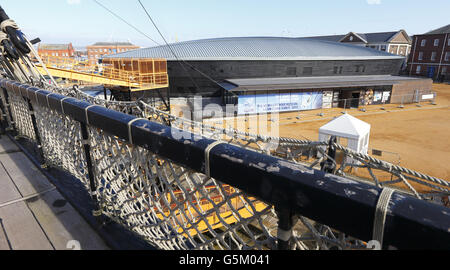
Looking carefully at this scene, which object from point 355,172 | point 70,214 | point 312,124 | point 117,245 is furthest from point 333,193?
point 312,124

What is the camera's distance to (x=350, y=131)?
42.4 ft

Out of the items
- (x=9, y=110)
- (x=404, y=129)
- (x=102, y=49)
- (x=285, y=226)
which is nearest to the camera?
(x=285, y=226)

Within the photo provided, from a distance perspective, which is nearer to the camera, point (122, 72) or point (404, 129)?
point (122, 72)

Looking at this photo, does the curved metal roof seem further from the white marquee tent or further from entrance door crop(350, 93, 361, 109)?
the white marquee tent

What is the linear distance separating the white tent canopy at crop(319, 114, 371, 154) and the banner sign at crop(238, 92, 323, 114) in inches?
485

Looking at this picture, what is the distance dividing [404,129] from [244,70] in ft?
52.3

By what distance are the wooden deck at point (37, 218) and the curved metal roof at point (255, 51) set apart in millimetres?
23837

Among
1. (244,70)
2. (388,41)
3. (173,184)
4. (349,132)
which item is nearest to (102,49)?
(244,70)

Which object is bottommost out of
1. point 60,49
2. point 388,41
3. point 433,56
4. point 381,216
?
point 381,216

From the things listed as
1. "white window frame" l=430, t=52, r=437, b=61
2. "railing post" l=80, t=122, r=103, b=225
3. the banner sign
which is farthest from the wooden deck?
"white window frame" l=430, t=52, r=437, b=61

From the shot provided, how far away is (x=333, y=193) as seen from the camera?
0.95 m

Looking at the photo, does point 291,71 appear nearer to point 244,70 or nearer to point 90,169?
point 244,70

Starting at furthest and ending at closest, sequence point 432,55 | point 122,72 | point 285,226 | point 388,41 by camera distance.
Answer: point 388,41 → point 432,55 → point 122,72 → point 285,226

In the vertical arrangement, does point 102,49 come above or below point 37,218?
above
